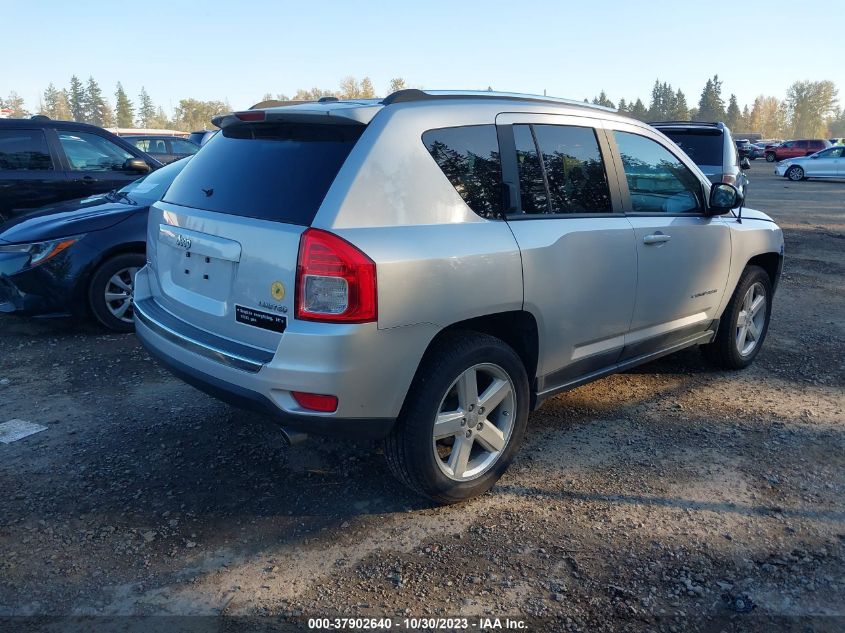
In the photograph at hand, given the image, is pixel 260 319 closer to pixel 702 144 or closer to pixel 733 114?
pixel 702 144

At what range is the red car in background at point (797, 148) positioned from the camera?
4798 cm

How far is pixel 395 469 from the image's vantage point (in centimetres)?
311

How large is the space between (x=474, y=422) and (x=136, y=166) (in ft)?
18.5

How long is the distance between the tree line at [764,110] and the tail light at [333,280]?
144 meters

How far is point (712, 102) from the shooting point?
142 metres

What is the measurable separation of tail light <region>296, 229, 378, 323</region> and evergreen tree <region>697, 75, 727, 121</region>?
510ft

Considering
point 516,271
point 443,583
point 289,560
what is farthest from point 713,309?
point 289,560

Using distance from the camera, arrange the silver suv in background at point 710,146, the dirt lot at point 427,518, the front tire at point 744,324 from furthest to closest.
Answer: the silver suv in background at point 710,146
the front tire at point 744,324
the dirt lot at point 427,518

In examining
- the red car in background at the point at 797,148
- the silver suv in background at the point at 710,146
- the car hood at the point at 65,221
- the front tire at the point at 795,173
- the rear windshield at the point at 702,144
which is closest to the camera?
the car hood at the point at 65,221

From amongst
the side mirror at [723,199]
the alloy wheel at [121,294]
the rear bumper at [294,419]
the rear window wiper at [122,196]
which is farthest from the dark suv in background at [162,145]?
the rear bumper at [294,419]

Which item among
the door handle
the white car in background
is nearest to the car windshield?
the door handle

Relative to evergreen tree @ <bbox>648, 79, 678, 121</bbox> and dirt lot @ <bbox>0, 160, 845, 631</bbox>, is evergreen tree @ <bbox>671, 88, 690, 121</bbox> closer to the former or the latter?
evergreen tree @ <bbox>648, 79, 678, 121</bbox>

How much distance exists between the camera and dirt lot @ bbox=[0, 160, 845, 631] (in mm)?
2580

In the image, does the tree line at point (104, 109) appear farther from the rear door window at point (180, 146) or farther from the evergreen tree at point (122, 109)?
the rear door window at point (180, 146)
